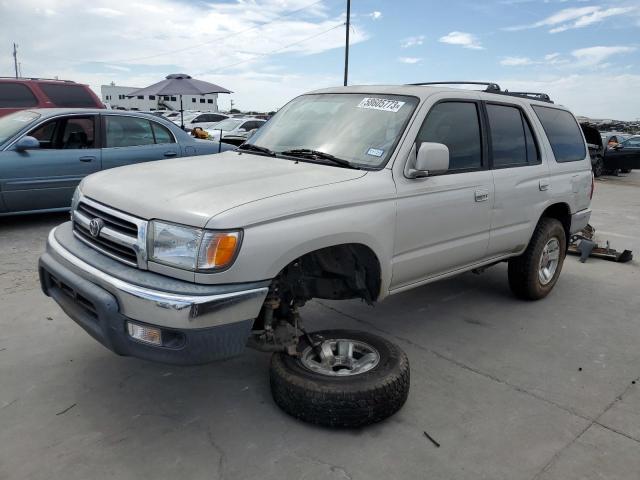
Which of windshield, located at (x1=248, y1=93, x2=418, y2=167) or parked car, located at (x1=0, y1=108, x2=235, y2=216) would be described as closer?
windshield, located at (x1=248, y1=93, x2=418, y2=167)

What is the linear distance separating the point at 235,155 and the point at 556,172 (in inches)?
111

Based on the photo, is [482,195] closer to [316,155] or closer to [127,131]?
[316,155]

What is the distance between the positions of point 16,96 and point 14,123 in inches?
108

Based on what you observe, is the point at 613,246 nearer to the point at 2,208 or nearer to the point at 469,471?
the point at 469,471

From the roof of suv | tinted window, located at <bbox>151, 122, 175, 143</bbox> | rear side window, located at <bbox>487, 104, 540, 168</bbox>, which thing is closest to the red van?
tinted window, located at <bbox>151, 122, 175, 143</bbox>

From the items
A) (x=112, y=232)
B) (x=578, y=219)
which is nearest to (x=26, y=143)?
(x=112, y=232)

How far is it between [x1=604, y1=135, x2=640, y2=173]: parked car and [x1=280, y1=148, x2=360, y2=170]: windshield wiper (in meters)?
17.1

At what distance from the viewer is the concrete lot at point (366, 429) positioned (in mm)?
2480

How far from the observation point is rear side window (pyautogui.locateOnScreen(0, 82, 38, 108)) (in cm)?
896

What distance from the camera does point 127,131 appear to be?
24.2ft

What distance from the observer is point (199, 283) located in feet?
7.88

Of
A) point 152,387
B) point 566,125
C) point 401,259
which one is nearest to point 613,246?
point 566,125

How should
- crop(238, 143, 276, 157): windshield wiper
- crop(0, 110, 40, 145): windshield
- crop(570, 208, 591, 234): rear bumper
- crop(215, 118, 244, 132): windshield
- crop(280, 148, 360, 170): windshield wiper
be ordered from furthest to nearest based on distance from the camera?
crop(215, 118, 244, 132): windshield → crop(0, 110, 40, 145): windshield → crop(570, 208, 591, 234): rear bumper → crop(238, 143, 276, 157): windshield wiper → crop(280, 148, 360, 170): windshield wiper

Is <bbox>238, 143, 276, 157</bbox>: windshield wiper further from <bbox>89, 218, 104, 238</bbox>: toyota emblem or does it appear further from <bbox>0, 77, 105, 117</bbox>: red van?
<bbox>0, 77, 105, 117</bbox>: red van
